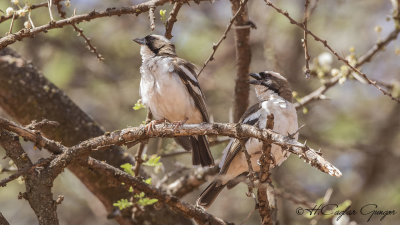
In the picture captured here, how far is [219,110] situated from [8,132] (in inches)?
194

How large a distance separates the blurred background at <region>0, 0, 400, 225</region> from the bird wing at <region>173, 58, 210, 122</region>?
2.17 metres

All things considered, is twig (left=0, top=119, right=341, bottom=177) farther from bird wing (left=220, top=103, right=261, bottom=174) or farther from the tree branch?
bird wing (left=220, top=103, right=261, bottom=174)

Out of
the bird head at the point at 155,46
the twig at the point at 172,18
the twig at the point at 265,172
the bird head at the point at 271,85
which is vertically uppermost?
the bird head at the point at 155,46

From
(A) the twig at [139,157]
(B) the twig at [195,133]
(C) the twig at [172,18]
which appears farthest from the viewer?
(A) the twig at [139,157]

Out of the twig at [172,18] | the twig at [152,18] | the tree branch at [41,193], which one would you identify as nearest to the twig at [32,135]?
the tree branch at [41,193]

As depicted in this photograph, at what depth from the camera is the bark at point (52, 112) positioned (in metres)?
4.75

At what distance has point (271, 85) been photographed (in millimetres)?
5152

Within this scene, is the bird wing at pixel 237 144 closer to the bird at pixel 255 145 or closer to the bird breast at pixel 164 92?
the bird at pixel 255 145

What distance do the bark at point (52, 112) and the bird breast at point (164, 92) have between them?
1.95ft

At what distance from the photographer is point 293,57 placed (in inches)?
312

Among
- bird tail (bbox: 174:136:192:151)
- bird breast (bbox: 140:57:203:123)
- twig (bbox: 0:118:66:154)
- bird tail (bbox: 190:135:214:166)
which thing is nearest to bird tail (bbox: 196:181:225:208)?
bird tail (bbox: 190:135:214:166)

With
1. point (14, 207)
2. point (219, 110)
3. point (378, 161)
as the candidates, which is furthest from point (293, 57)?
point (14, 207)

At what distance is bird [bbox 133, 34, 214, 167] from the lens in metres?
4.59

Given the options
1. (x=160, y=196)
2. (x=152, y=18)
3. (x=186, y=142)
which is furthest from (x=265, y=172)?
(x=186, y=142)
